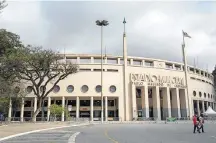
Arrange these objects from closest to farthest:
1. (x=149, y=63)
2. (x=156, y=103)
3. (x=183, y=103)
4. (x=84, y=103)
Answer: (x=156, y=103), (x=84, y=103), (x=149, y=63), (x=183, y=103)

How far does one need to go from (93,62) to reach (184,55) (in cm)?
2729

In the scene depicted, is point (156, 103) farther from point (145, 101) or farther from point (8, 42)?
point (8, 42)

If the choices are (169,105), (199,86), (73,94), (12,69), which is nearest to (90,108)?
(73,94)

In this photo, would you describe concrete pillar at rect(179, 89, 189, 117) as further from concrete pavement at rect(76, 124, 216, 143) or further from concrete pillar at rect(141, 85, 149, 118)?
concrete pavement at rect(76, 124, 216, 143)

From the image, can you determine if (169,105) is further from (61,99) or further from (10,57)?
(10,57)

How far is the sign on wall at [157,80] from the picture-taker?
70969mm

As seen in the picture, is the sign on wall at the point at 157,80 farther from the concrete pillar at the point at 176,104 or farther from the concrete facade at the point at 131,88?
the concrete pillar at the point at 176,104

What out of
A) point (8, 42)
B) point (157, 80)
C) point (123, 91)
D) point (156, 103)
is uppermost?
point (8, 42)

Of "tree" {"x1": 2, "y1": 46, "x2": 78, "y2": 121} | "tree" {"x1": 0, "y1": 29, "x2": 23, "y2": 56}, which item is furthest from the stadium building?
"tree" {"x1": 2, "y1": 46, "x2": 78, "y2": 121}

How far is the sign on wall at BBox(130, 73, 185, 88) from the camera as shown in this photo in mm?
70969

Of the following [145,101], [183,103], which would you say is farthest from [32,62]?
→ [183,103]

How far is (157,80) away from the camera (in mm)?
73562

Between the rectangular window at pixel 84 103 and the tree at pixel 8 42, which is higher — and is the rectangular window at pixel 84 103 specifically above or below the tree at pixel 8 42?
below

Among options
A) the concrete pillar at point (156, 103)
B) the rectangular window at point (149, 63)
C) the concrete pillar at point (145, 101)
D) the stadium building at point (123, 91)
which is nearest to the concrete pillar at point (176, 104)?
the stadium building at point (123, 91)
